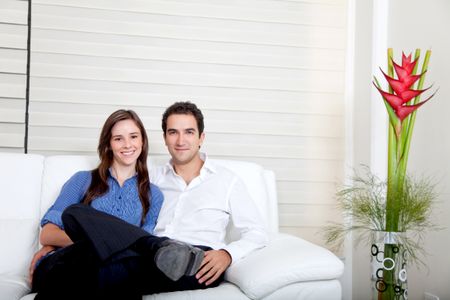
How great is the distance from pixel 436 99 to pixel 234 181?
1.03m

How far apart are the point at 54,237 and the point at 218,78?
4.62 ft

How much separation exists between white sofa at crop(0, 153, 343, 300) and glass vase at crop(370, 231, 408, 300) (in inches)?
14.1

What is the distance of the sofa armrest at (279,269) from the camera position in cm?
206

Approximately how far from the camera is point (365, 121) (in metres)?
3.27

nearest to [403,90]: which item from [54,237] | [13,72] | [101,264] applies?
[101,264]

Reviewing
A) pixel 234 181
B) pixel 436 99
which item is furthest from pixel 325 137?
pixel 234 181

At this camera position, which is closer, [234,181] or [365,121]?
[234,181]

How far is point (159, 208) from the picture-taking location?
2525 millimetres

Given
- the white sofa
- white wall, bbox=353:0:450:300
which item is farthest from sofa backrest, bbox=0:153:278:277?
white wall, bbox=353:0:450:300

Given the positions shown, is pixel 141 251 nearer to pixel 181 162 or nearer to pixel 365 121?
pixel 181 162

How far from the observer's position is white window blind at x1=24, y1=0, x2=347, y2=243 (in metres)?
3.13

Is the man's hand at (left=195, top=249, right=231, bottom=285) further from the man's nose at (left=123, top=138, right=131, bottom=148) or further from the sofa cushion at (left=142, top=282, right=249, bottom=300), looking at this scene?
the man's nose at (left=123, top=138, right=131, bottom=148)

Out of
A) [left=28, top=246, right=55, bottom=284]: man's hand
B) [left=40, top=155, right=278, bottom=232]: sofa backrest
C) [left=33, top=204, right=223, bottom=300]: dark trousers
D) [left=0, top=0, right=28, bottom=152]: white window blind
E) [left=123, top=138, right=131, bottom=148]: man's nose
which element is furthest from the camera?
Result: [left=0, top=0, right=28, bottom=152]: white window blind

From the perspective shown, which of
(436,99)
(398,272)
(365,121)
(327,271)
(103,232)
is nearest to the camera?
(103,232)
